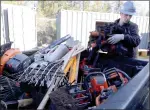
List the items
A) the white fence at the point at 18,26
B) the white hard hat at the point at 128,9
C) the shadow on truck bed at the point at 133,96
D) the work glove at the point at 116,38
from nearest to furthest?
the shadow on truck bed at the point at 133,96
the work glove at the point at 116,38
the white hard hat at the point at 128,9
the white fence at the point at 18,26

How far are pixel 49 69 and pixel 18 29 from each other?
5.60 meters

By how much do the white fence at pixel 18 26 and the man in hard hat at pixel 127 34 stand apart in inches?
198

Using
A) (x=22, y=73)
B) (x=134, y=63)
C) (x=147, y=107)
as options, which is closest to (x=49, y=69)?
(x=22, y=73)

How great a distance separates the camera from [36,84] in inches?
88.5

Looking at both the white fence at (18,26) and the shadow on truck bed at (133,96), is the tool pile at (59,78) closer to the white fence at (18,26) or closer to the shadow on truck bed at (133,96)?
the shadow on truck bed at (133,96)

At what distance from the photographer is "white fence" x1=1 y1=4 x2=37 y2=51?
7.24 meters

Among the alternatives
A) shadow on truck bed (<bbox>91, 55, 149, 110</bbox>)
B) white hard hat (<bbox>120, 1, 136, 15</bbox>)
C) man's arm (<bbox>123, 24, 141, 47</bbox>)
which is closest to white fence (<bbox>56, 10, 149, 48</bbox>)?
white hard hat (<bbox>120, 1, 136, 15</bbox>)

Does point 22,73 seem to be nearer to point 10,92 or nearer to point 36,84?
point 10,92

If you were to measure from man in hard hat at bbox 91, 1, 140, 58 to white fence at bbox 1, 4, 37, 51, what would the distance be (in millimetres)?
5041

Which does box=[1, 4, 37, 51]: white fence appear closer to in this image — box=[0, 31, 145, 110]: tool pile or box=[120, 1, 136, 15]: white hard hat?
box=[0, 31, 145, 110]: tool pile

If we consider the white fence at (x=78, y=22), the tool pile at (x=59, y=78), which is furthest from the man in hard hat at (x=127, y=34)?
the white fence at (x=78, y=22)

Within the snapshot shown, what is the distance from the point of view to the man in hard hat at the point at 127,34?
2744 millimetres

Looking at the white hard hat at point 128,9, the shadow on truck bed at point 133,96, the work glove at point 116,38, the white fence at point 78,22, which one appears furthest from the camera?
the white fence at point 78,22

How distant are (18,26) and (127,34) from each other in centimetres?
553
